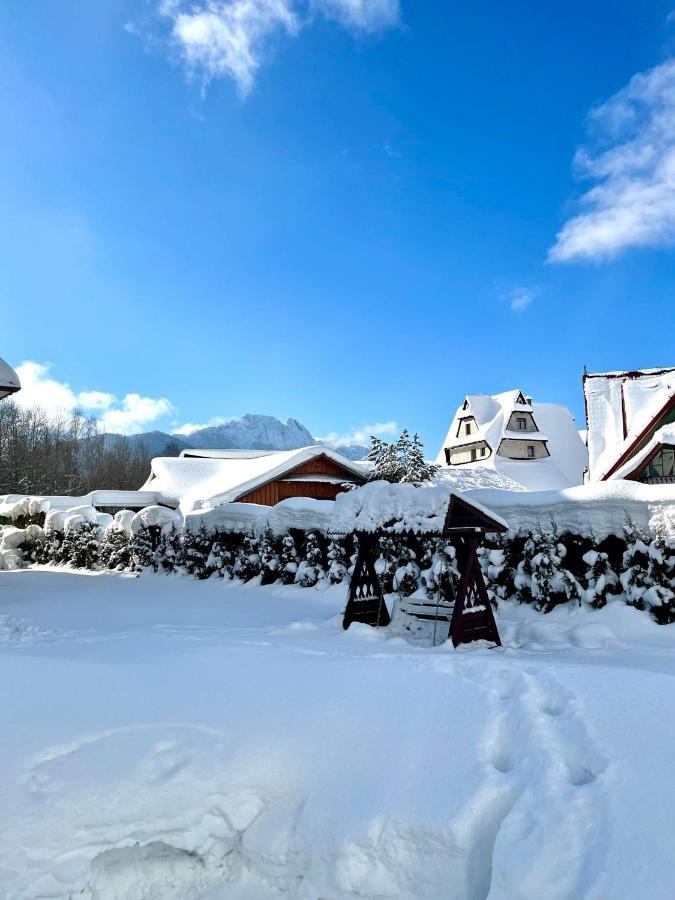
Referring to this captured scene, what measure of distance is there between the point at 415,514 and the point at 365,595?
181 centimetres

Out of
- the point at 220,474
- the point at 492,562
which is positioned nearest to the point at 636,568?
the point at 492,562

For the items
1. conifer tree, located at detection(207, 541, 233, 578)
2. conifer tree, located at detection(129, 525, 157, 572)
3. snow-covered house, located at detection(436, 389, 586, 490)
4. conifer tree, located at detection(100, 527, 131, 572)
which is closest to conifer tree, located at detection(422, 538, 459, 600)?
conifer tree, located at detection(207, 541, 233, 578)

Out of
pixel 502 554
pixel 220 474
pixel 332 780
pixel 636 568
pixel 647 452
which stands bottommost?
pixel 332 780

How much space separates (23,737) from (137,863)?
116 centimetres

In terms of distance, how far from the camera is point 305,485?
23.2 metres

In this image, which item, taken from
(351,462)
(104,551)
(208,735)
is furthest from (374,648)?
(351,462)

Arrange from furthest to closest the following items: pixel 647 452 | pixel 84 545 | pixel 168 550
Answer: pixel 84 545, pixel 168 550, pixel 647 452

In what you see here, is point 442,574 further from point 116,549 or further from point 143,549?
point 116,549

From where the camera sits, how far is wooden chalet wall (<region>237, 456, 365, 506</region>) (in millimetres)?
21984

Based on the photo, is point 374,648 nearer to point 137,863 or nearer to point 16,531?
point 137,863

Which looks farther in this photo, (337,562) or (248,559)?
(248,559)

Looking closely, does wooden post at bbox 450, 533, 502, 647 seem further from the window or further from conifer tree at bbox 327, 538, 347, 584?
the window

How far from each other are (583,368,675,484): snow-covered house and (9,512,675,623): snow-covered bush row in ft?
22.5

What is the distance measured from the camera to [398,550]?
10.4 m
